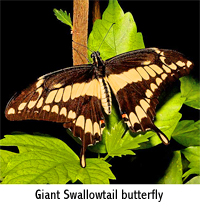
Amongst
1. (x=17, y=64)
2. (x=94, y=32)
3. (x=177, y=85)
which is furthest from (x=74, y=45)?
(x=17, y=64)

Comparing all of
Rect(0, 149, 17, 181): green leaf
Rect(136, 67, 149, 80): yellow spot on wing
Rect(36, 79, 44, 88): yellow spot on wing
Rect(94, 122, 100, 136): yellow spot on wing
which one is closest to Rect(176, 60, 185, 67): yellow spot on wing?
Rect(136, 67, 149, 80): yellow spot on wing

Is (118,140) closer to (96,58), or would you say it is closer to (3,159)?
(96,58)

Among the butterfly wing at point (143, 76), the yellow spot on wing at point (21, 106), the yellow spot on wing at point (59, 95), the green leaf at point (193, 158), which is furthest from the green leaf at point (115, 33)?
the green leaf at point (193, 158)

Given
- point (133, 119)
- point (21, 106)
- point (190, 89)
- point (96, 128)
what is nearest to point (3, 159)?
point (21, 106)

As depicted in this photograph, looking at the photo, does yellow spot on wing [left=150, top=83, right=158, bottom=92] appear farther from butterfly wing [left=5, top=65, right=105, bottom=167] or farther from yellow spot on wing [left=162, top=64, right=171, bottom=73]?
butterfly wing [left=5, top=65, right=105, bottom=167]

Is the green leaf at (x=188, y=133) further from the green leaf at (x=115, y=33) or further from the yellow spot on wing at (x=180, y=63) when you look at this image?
the green leaf at (x=115, y=33)

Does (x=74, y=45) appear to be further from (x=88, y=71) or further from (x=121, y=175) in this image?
(x=121, y=175)

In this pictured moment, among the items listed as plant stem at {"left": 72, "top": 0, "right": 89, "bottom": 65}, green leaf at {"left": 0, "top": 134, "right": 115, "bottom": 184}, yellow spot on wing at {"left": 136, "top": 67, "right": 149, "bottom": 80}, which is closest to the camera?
green leaf at {"left": 0, "top": 134, "right": 115, "bottom": 184}
